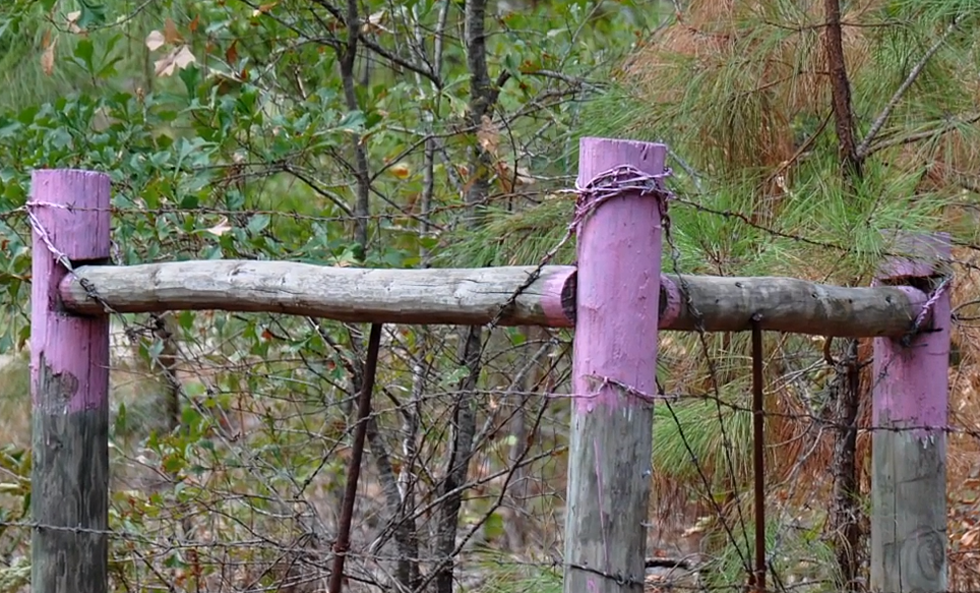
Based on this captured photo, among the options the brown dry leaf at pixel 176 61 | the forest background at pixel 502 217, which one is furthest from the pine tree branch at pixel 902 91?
the brown dry leaf at pixel 176 61

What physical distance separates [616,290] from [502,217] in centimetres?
114

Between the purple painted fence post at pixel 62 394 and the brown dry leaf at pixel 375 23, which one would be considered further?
the brown dry leaf at pixel 375 23

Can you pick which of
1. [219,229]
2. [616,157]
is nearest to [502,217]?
[219,229]

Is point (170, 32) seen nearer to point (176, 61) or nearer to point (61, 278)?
point (176, 61)

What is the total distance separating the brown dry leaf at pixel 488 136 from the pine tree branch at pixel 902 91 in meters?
0.95

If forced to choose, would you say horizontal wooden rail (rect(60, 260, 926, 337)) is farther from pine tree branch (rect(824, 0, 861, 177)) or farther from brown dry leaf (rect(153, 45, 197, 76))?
brown dry leaf (rect(153, 45, 197, 76))

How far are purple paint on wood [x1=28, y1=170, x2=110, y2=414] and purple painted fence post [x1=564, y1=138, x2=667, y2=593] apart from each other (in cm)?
98

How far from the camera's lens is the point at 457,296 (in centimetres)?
169

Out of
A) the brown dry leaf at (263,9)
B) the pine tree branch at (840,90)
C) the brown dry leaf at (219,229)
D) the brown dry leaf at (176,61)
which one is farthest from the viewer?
the brown dry leaf at (263,9)

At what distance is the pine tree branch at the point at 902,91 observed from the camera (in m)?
2.37

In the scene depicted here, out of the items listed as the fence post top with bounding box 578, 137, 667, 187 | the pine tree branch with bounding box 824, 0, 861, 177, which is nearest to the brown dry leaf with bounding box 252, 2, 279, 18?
the pine tree branch with bounding box 824, 0, 861, 177

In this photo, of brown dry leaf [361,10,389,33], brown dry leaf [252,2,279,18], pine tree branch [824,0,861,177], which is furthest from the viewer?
brown dry leaf [361,10,389,33]

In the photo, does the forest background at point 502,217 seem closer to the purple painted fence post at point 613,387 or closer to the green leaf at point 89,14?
the green leaf at point 89,14

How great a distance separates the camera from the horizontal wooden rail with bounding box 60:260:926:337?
5.43ft
